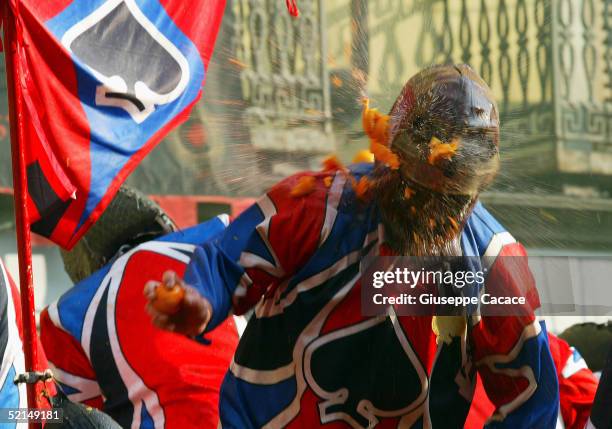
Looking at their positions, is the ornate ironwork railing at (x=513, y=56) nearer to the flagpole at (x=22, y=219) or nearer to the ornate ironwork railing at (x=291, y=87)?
the ornate ironwork railing at (x=291, y=87)

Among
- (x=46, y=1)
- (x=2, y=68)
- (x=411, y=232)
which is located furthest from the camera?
(x=2, y=68)

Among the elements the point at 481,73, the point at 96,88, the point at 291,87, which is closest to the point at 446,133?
the point at 481,73

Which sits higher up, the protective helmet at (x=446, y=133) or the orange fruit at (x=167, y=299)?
the protective helmet at (x=446, y=133)

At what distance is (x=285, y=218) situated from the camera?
2842 millimetres

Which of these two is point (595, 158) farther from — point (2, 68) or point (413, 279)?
point (2, 68)

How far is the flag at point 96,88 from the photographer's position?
3.47 metres

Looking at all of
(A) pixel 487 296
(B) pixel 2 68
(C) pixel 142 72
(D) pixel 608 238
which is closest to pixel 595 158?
(D) pixel 608 238

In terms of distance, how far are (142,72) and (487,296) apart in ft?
4.23

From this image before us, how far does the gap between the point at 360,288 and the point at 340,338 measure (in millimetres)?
125

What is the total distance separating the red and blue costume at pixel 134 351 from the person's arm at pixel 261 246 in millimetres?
766

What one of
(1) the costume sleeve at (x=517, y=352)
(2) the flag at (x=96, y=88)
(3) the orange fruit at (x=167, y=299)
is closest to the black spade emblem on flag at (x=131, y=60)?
(2) the flag at (x=96, y=88)

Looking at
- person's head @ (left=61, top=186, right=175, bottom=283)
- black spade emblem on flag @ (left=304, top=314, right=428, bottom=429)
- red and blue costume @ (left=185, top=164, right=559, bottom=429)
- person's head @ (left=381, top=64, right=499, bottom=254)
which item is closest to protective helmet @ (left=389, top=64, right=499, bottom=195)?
person's head @ (left=381, top=64, right=499, bottom=254)

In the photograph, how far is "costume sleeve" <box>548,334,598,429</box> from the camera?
140 inches

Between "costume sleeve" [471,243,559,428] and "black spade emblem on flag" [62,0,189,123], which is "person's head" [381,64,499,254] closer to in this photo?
"costume sleeve" [471,243,559,428]
